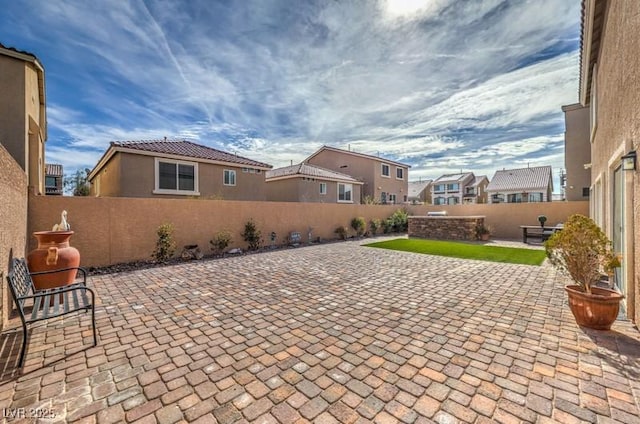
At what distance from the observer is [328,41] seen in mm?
9531

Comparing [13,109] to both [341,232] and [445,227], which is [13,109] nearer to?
[341,232]

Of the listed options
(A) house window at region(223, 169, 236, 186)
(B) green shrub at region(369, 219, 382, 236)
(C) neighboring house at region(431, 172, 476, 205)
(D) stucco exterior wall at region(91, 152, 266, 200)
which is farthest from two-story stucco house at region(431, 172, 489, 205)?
(A) house window at region(223, 169, 236, 186)

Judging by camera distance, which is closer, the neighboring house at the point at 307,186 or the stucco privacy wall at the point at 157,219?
the stucco privacy wall at the point at 157,219

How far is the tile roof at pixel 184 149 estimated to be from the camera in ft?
43.8

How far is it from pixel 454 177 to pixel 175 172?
156 feet

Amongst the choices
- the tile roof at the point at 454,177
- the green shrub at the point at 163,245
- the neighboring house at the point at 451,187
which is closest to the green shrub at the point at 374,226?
the green shrub at the point at 163,245

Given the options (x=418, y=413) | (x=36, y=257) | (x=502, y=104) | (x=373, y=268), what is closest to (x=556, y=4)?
(x=502, y=104)

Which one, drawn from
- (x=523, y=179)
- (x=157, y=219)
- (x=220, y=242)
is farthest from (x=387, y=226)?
(x=523, y=179)

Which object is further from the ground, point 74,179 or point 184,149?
point 74,179

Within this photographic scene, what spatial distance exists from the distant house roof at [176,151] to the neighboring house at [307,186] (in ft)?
11.0

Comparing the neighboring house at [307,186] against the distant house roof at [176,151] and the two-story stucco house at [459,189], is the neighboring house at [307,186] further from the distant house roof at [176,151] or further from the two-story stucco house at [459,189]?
the two-story stucco house at [459,189]

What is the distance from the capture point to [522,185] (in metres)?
35.4

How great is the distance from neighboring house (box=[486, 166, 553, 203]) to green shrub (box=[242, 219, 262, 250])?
121 feet

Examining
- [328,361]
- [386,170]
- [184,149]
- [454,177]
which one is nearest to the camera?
[328,361]
